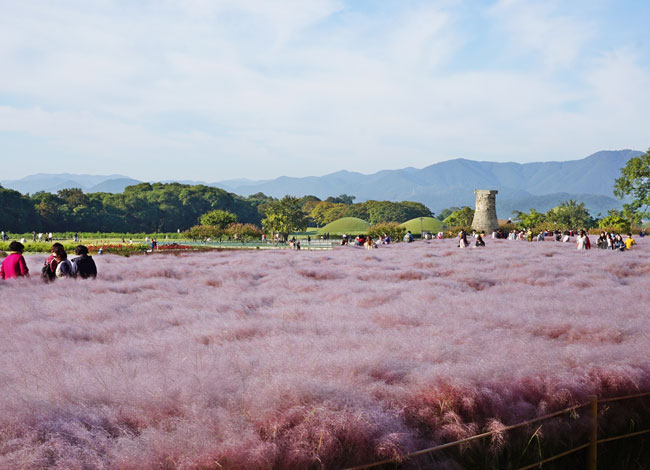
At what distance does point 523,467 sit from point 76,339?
4.68 m

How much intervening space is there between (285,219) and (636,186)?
4747cm

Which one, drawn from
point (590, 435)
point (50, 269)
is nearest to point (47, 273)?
point (50, 269)

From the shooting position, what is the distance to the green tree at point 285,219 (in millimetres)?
68375

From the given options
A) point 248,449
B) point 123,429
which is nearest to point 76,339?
point 123,429

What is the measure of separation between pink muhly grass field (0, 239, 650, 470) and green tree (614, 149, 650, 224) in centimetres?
6873

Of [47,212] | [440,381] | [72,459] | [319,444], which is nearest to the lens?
[72,459]

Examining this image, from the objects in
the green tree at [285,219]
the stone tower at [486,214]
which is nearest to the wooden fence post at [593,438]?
the green tree at [285,219]

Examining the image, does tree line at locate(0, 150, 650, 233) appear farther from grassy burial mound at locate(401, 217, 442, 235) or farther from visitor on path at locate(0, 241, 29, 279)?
visitor on path at locate(0, 241, 29, 279)

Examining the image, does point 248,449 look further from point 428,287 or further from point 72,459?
point 428,287

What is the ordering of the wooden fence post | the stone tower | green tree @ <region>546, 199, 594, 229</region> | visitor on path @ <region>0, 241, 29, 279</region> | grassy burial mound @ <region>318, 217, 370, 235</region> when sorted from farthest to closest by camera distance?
green tree @ <region>546, 199, 594, 229</region> → grassy burial mound @ <region>318, 217, 370, 235</region> → the stone tower → visitor on path @ <region>0, 241, 29, 279</region> → the wooden fence post

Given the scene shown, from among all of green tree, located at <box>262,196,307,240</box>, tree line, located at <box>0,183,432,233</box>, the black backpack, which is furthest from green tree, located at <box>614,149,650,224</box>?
the black backpack

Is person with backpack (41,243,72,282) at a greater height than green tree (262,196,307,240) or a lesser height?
lesser

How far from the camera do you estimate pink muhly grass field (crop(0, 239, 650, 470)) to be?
3.12 meters

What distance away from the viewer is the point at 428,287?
9.25 meters
